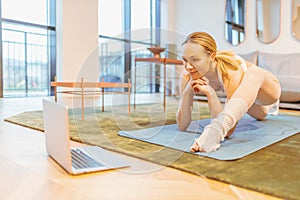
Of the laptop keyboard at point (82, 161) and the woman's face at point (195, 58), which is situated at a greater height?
the woman's face at point (195, 58)

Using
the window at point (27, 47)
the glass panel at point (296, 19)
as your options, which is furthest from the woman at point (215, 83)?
the window at point (27, 47)

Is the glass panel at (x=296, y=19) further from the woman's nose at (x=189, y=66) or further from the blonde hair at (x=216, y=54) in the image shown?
the woman's nose at (x=189, y=66)

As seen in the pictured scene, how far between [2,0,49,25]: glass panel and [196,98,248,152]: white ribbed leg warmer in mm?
4230

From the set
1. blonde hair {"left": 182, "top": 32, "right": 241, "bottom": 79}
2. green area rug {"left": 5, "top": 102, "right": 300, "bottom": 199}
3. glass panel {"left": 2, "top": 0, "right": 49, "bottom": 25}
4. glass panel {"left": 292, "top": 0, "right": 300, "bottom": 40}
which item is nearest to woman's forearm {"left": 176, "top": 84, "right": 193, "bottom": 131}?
blonde hair {"left": 182, "top": 32, "right": 241, "bottom": 79}

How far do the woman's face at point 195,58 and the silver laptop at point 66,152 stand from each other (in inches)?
22.1

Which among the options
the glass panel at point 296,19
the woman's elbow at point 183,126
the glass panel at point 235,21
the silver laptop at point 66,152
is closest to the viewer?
the silver laptop at point 66,152

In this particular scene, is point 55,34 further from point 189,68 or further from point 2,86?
point 189,68

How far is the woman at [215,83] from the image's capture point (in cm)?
131

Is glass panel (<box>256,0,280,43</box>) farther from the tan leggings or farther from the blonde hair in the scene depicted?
the blonde hair

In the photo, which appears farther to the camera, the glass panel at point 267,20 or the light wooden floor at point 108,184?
the glass panel at point 267,20

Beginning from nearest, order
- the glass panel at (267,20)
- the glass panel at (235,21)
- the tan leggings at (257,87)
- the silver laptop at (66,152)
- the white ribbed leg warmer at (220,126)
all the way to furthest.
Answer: the silver laptop at (66,152) → the white ribbed leg warmer at (220,126) → the tan leggings at (257,87) → the glass panel at (267,20) → the glass panel at (235,21)

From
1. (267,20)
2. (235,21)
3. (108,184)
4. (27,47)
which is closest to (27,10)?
(27,47)

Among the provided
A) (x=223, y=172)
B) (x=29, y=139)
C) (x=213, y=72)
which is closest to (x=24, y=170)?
(x=29, y=139)

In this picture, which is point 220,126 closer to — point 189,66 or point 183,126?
point 189,66
